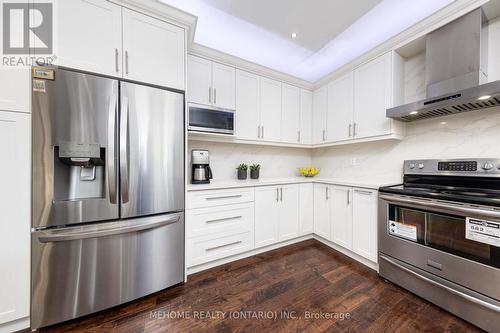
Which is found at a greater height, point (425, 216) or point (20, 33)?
point (20, 33)

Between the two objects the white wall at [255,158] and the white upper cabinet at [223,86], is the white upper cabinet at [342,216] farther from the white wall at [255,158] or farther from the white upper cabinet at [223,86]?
the white upper cabinet at [223,86]

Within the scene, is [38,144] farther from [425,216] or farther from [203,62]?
[425,216]

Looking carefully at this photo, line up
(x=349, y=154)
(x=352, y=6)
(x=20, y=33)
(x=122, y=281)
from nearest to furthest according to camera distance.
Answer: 1. (x=20, y=33)
2. (x=122, y=281)
3. (x=352, y=6)
4. (x=349, y=154)

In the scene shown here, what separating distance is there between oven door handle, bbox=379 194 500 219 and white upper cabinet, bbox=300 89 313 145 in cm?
153

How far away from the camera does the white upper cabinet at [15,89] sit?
1175 millimetres

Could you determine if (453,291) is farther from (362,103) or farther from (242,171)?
(242,171)

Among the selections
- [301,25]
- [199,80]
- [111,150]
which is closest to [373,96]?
[301,25]

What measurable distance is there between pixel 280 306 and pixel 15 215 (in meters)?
1.99

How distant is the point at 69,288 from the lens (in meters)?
1.29

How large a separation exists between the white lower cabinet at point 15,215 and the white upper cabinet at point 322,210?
9.41 ft

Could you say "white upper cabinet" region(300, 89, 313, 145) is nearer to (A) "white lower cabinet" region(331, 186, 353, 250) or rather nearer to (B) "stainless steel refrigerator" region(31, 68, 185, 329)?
(A) "white lower cabinet" region(331, 186, 353, 250)

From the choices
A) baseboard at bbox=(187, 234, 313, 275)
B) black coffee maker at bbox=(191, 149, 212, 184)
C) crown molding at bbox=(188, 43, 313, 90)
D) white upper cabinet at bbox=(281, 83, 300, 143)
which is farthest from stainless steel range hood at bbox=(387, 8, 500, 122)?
black coffee maker at bbox=(191, 149, 212, 184)

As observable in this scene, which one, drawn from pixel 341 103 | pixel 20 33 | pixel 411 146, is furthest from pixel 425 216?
pixel 20 33

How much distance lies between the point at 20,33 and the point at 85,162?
36.5 inches
